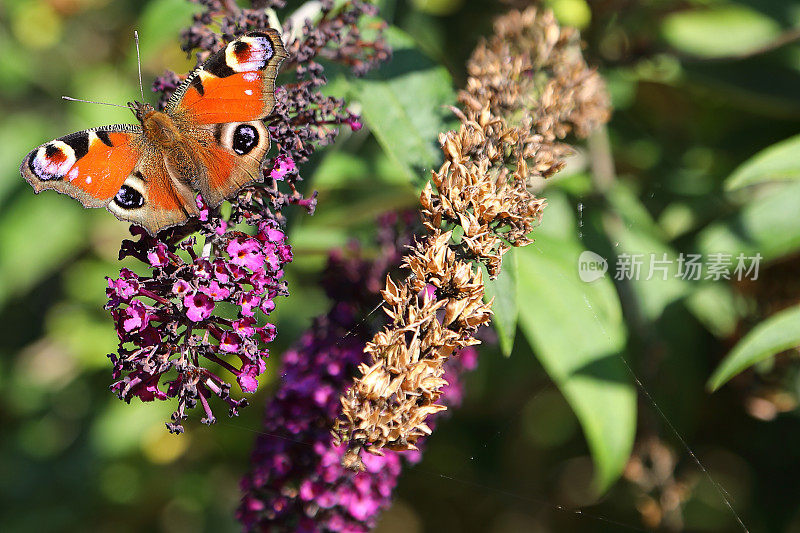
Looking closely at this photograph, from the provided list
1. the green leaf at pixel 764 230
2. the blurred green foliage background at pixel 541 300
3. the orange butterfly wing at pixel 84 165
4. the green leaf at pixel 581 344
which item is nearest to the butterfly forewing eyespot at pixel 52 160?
the orange butterfly wing at pixel 84 165

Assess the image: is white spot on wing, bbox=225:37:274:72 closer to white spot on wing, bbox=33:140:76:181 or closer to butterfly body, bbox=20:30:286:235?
butterfly body, bbox=20:30:286:235

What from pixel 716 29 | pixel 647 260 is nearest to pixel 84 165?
pixel 647 260

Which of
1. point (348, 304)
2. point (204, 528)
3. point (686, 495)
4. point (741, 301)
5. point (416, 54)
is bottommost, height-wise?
point (204, 528)

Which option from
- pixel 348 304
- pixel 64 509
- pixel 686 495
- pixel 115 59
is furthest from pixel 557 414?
pixel 115 59

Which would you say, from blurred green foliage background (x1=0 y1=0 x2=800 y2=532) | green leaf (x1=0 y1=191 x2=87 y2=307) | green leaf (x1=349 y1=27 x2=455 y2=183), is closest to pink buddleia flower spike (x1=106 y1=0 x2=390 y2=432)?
green leaf (x1=349 y1=27 x2=455 y2=183)

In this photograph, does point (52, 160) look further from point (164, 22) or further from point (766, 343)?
point (766, 343)

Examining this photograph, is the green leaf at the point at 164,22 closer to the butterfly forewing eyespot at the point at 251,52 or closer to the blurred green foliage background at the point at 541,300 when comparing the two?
the blurred green foliage background at the point at 541,300

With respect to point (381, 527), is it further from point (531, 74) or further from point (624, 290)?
point (531, 74)
